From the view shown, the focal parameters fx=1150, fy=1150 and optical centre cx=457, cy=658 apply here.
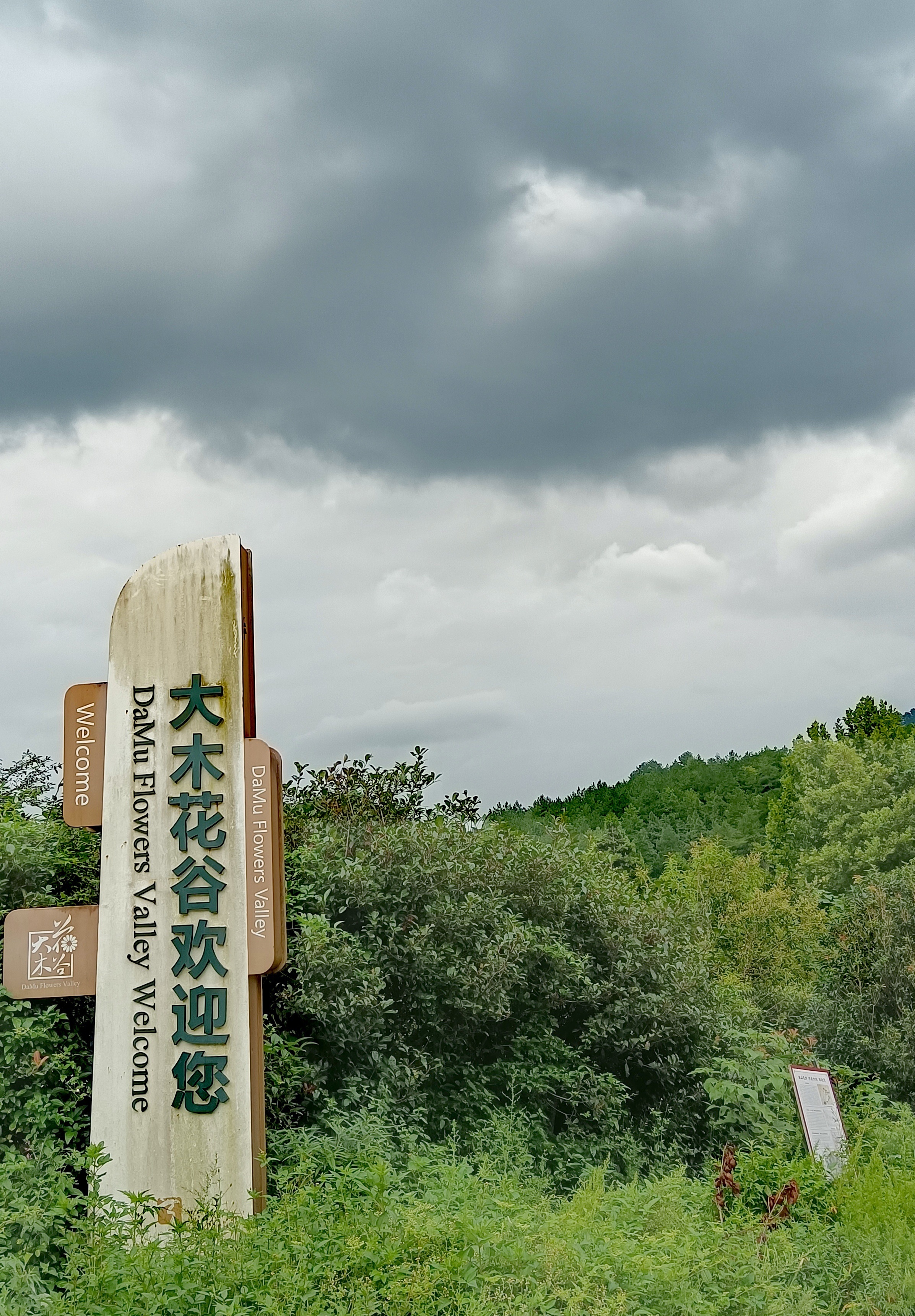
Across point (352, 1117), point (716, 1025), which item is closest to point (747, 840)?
point (716, 1025)

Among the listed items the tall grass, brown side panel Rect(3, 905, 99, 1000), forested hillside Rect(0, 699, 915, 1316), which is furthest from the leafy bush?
brown side panel Rect(3, 905, 99, 1000)

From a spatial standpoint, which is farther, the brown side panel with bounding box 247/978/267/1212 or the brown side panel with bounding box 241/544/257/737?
the brown side panel with bounding box 241/544/257/737

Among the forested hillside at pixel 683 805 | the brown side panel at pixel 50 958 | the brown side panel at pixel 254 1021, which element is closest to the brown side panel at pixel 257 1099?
the brown side panel at pixel 254 1021

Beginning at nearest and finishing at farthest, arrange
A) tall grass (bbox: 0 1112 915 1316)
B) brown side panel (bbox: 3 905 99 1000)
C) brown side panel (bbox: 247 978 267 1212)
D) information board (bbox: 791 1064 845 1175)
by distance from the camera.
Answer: tall grass (bbox: 0 1112 915 1316) < brown side panel (bbox: 247 978 267 1212) < brown side panel (bbox: 3 905 99 1000) < information board (bbox: 791 1064 845 1175)

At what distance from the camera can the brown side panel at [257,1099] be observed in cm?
738

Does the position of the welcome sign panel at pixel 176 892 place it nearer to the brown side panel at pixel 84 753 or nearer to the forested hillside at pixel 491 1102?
the brown side panel at pixel 84 753

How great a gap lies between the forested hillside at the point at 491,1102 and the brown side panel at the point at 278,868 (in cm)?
85

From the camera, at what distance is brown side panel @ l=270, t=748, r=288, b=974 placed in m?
7.72

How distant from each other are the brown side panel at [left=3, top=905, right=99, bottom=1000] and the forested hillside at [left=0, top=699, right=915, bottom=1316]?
27 cm

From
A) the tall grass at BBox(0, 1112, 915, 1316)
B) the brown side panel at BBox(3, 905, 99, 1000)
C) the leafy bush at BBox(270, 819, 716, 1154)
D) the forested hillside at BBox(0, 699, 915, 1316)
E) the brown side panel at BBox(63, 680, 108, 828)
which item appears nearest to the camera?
the tall grass at BBox(0, 1112, 915, 1316)

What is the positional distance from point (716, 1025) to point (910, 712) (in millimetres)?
107158

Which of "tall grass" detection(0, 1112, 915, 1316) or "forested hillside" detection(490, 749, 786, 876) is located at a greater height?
"forested hillside" detection(490, 749, 786, 876)

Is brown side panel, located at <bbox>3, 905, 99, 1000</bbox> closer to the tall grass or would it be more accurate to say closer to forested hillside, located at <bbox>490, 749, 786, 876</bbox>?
the tall grass

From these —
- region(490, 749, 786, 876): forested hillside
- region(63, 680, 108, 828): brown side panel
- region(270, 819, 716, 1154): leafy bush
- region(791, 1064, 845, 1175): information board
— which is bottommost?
region(791, 1064, 845, 1175): information board
